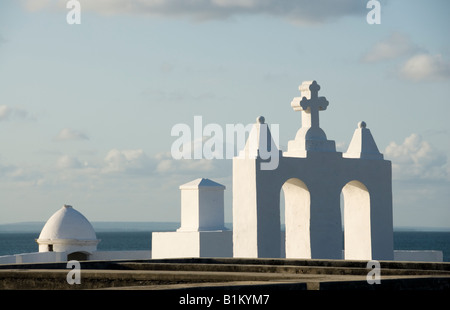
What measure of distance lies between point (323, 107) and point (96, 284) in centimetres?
983

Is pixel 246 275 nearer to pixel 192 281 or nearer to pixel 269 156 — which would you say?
pixel 192 281

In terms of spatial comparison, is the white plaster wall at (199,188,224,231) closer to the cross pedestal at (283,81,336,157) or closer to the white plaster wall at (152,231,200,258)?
the white plaster wall at (152,231,200,258)

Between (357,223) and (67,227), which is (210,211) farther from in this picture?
(357,223)

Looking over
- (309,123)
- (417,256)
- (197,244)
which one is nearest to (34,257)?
(197,244)

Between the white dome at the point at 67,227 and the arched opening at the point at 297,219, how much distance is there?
34.7ft

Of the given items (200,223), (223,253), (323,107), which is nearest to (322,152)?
(323,107)

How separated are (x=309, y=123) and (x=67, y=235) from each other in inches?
461

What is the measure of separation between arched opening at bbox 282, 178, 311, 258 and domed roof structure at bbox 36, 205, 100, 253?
413 inches

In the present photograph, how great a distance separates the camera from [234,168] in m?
19.2

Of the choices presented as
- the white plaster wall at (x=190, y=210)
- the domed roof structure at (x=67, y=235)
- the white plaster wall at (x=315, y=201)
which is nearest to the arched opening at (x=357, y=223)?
the white plaster wall at (x=315, y=201)

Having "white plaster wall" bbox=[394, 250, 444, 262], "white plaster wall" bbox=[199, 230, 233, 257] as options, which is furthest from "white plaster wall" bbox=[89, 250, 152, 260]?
"white plaster wall" bbox=[394, 250, 444, 262]

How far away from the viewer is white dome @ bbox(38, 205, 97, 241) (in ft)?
94.4

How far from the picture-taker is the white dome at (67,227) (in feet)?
94.4
